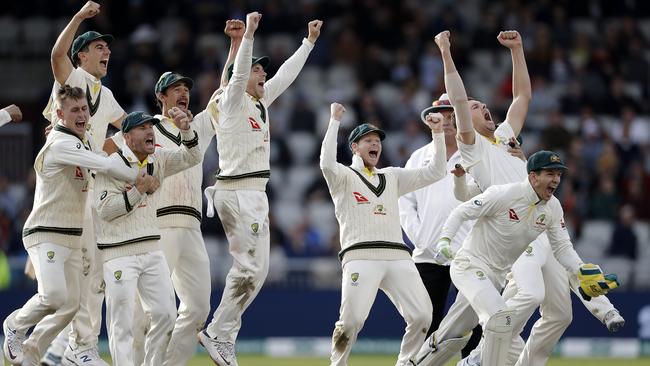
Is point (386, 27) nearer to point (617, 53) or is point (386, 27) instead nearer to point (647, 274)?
point (617, 53)

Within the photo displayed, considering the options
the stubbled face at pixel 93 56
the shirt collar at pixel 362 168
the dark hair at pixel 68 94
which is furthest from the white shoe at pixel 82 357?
the shirt collar at pixel 362 168

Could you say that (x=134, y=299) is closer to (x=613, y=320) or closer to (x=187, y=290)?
(x=187, y=290)

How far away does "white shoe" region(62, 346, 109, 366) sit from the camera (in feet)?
38.4

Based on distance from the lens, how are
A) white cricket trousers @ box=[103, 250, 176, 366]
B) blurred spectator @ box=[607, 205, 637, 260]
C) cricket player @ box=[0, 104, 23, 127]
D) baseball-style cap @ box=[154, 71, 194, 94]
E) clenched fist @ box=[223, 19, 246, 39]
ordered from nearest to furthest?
white cricket trousers @ box=[103, 250, 176, 366] → cricket player @ box=[0, 104, 23, 127] → baseball-style cap @ box=[154, 71, 194, 94] → clenched fist @ box=[223, 19, 246, 39] → blurred spectator @ box=[607, 205, 637, 260]

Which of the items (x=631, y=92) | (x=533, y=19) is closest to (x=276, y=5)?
(x=533, y=19)

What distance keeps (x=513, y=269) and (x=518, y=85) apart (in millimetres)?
1927

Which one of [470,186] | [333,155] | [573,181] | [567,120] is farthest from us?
[567,120]

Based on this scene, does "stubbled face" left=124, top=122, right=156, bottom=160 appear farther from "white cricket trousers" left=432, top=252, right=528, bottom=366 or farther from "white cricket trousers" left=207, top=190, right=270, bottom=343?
"white cricket trousers" left=432, top=252, right=528, bottom=366

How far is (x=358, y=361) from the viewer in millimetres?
16609

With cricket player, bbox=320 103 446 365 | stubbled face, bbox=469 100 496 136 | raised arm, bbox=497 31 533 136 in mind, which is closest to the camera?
cricket player, bbox=320 103 446 365

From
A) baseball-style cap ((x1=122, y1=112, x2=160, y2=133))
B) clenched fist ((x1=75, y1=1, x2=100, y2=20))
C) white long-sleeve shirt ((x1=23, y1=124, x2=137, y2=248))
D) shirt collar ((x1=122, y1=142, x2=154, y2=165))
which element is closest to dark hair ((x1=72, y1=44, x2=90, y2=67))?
clenched fist ((x1=75, y1=1, x2=100, y2=20))

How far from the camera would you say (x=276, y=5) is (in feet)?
75.0

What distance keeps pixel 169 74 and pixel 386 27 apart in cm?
1099

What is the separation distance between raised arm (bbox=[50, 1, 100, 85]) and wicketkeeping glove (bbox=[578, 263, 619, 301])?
459 cm
